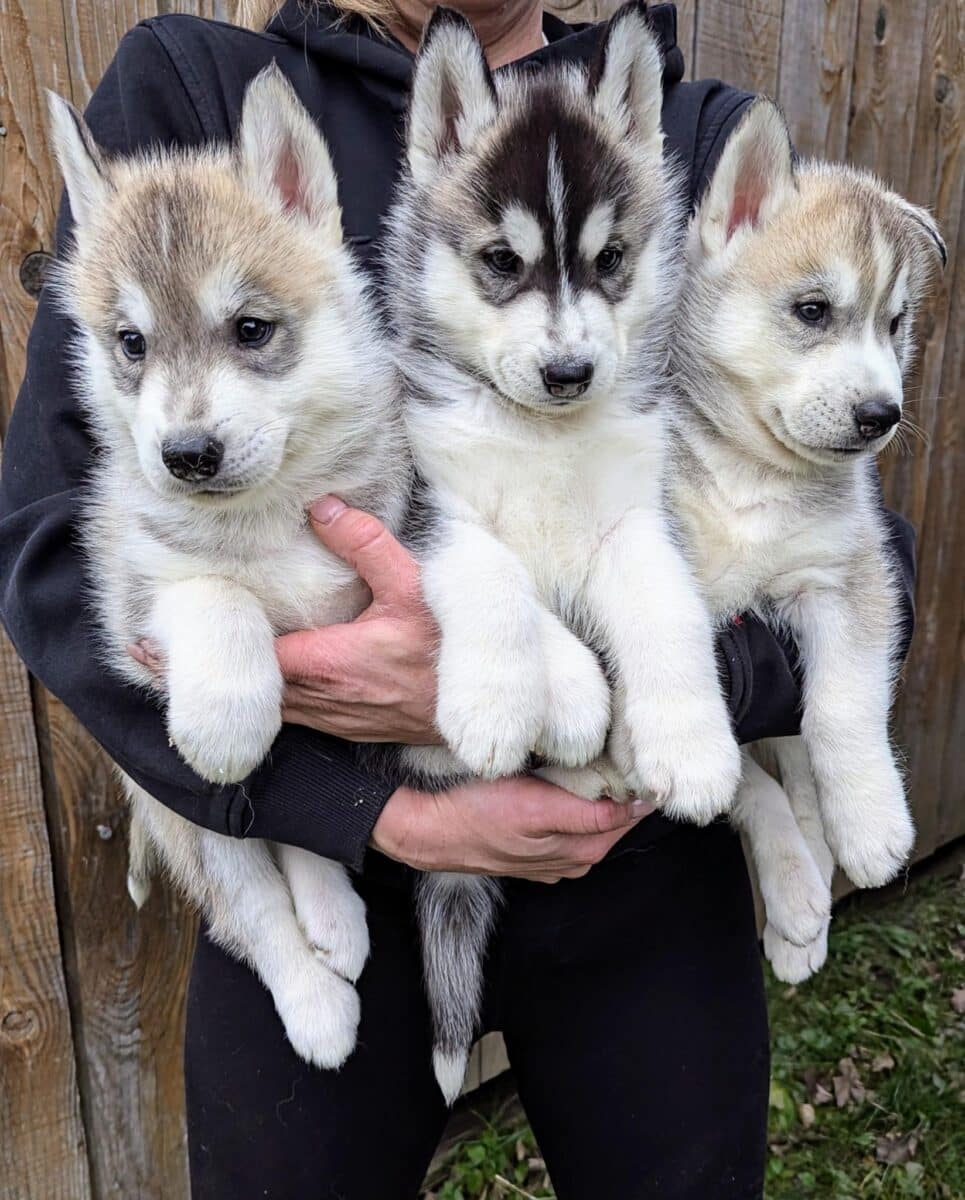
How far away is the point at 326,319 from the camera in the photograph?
1688mm

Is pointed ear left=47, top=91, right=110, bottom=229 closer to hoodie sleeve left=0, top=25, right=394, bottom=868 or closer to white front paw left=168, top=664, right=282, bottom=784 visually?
hoodie sleeve left=0, top=25, right=394, bottom=868

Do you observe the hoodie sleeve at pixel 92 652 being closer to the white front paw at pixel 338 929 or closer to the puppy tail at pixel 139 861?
the white front paw at pixel 338 929

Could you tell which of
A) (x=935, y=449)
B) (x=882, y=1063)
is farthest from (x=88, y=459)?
(x=882, y=1063)

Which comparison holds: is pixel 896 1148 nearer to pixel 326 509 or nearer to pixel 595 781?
pixel 595 781

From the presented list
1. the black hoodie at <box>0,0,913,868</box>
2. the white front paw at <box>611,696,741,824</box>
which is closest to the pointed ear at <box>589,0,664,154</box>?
the black hoodie at <box>0,0,913,868</box>

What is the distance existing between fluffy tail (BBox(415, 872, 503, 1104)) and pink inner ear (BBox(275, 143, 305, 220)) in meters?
1.23

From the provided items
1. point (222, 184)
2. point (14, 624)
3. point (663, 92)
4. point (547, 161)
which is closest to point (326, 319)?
point (222, 184)

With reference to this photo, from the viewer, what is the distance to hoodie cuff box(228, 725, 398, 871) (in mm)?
1501

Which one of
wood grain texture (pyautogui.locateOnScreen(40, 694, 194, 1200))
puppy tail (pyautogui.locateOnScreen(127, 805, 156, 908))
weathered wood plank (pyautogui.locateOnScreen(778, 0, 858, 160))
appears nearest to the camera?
puppy tail (pyautogui.locateOnScreen(127, 805, 156, 908))

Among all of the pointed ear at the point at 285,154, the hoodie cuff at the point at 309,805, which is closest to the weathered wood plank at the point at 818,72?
the pointed ear at the point at 285,154

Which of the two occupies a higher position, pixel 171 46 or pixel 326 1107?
pixel 171 46

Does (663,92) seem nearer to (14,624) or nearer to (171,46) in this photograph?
(171,46)

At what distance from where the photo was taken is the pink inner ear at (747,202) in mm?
1924

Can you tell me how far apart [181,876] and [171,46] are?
4.81ft
